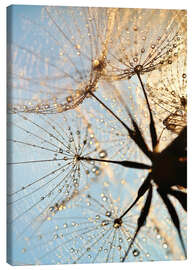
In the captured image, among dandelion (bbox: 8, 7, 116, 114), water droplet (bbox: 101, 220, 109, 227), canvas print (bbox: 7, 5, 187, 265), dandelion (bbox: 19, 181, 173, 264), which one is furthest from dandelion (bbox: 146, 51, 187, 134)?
water droplet (bbox: 101, 220, 109, 227)

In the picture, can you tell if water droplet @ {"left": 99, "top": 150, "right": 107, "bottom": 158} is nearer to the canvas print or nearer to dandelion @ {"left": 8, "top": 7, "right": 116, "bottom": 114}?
the canvas print

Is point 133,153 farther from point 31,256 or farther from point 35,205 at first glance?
point 31,256

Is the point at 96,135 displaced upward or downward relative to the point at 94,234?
upward

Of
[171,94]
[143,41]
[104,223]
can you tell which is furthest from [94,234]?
[143,41]

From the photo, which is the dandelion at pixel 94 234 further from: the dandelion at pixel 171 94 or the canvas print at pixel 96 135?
the dandelion at pixel 171 94

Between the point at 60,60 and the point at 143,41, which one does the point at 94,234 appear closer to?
the point at 60,60

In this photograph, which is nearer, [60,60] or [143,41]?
[60,60]

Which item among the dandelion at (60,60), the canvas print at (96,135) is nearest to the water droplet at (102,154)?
the canvas print at (96,135)
